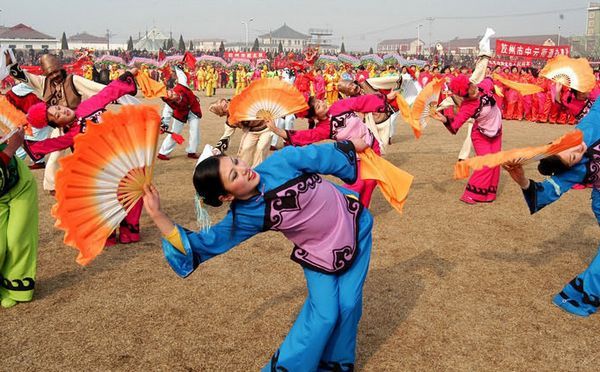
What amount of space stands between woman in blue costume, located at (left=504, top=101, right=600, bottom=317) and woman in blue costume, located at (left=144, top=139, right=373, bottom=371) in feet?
4.52

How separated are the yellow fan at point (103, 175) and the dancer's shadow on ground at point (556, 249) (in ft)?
12.3

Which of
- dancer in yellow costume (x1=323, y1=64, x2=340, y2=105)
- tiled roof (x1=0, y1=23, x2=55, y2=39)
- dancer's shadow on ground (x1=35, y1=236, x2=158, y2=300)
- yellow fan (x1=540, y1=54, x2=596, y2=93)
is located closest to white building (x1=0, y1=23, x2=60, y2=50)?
tiled roof (x1=0, y1=23, x2=55, y2=39)

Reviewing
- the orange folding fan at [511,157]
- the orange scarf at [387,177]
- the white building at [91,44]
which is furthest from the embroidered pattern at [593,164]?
the white building at [91,44]

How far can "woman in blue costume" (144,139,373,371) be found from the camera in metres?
2.52

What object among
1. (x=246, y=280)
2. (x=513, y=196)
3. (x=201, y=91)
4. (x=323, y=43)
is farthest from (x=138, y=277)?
(x=323, y=43)

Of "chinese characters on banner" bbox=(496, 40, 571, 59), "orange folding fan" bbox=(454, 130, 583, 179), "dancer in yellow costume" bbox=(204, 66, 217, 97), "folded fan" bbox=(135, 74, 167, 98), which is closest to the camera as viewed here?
"orange folding fan" bbox=(454, 130, 583, 179)

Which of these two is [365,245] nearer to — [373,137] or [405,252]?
[405,252]

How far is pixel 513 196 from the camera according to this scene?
23.9 feet

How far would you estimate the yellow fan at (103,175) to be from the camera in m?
2.21

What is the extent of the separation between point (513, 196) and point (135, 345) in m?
5.75

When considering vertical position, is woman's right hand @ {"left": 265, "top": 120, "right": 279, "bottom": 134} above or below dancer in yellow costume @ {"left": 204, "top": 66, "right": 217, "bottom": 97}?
below

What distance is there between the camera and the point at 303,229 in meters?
2.66

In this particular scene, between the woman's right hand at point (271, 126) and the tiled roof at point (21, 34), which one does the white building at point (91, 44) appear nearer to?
the tiled roof at point (21, 34)

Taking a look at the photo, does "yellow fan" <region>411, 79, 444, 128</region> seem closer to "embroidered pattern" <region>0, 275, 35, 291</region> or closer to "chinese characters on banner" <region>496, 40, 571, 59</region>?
"embroidered pattern" <region>0, 275, 35, 291</region>
